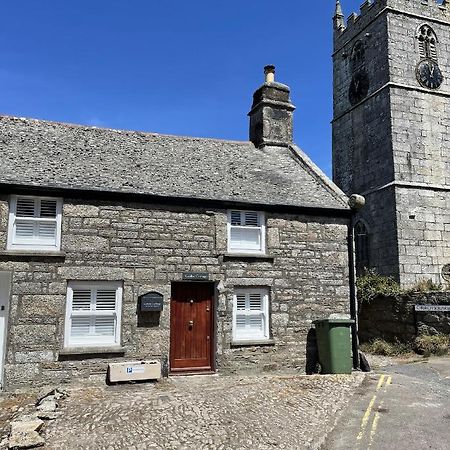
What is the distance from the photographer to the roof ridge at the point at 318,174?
39.9 ft

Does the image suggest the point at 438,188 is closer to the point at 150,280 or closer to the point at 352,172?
the point at 352,172

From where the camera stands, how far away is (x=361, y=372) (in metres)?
10.9

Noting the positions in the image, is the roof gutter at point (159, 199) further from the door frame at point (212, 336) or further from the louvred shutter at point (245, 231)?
the door frame at point (212, 336)

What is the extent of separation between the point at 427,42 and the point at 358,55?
3.20m

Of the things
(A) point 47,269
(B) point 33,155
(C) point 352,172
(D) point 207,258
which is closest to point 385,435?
(D) point 207,258

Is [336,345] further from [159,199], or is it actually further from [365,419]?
[159,199]

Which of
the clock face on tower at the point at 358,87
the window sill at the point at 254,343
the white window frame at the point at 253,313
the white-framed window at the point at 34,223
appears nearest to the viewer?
the white-framed window at the point at 34,223

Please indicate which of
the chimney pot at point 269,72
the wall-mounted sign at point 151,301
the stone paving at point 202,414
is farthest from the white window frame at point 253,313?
the chimney pot at point 269,72

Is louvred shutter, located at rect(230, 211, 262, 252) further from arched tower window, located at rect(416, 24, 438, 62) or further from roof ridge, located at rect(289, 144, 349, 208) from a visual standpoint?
arched tower window, located at rect(416, 24, 438, 62)

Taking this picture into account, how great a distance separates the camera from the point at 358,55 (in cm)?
2234

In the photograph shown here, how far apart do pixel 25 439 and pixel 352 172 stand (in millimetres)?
19292

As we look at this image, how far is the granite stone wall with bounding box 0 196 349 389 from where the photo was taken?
361 inches

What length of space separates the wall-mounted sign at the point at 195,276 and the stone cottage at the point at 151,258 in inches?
1.3

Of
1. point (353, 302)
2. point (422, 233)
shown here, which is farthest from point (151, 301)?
point (422, 233)
